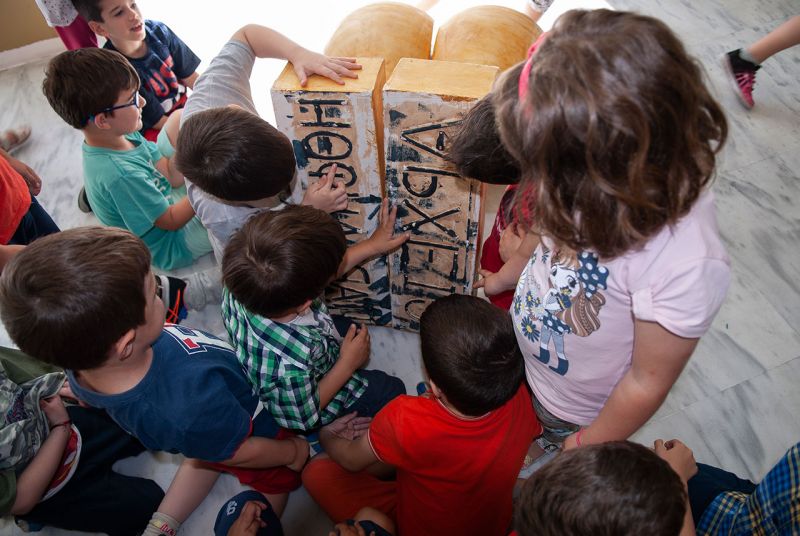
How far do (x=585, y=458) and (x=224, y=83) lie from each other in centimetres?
122

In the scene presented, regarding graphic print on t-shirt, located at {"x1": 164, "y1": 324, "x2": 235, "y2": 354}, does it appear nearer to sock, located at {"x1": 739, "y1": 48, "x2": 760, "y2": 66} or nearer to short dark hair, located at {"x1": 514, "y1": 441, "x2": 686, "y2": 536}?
short dark hair, located at {"x1": 514, "y1": 441, "x2": 686, "y2": 536}

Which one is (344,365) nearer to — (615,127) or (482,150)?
(482,150)

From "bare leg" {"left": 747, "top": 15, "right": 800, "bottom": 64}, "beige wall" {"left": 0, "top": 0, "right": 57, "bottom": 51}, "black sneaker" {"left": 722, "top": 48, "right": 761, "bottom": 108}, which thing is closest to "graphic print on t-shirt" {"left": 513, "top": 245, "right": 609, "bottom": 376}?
"black sneaker" {"left": 722, "top": 48, "right": 761, "bottom": 108}

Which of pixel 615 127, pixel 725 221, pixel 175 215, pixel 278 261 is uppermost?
pixel 615 127

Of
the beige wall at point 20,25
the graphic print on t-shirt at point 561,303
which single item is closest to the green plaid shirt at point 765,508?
the graphic print on t-shirt at point 561,303

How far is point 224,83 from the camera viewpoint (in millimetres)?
1457

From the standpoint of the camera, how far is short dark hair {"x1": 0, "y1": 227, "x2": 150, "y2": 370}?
3.06 ft

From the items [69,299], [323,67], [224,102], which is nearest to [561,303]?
[323,67]

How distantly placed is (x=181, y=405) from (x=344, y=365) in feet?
1.36

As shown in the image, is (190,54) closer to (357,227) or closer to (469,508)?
(357,227)

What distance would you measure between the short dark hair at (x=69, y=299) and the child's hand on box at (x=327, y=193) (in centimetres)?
48

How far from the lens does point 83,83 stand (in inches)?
62.7

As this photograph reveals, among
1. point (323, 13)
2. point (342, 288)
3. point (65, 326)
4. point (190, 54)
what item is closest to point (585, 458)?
point (65, 326)

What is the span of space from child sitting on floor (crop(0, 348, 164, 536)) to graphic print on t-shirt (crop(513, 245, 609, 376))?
1099mm
